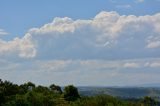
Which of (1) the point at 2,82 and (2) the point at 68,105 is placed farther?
(1) the point at 2,82

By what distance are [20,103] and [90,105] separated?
1828 centimetres

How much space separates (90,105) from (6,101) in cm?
2701

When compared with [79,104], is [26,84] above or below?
above

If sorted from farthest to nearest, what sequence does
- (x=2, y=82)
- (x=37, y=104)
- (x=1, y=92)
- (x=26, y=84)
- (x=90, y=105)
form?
(x=26, y=84) → (x=2, y=82) → (x=1, y=92) → (x=37, y=104) → (x=90, y=105)

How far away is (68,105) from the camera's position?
134 m

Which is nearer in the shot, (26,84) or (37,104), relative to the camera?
(37,104)

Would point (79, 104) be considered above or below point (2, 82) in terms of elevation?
below

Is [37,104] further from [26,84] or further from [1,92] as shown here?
[26,84]

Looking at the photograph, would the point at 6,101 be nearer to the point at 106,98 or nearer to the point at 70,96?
the point at 106,98

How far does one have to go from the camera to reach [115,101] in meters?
124

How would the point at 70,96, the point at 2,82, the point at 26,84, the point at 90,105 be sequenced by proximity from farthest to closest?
1. the point at 26,84
2. the point at 70,96
3. the point at 2,82
4. the point at 90,105

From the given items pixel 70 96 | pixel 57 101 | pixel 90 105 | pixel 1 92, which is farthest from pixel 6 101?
pixel 70 96

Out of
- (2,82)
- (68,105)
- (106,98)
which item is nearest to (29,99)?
(68,105)

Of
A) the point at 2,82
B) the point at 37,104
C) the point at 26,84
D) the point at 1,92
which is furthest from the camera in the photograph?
the point at 26,84
